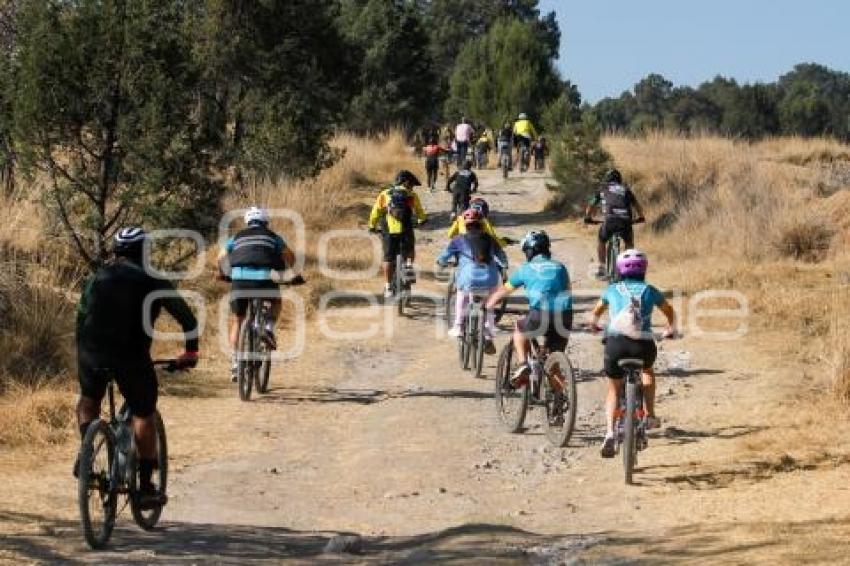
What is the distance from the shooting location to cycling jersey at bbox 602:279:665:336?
9.90m

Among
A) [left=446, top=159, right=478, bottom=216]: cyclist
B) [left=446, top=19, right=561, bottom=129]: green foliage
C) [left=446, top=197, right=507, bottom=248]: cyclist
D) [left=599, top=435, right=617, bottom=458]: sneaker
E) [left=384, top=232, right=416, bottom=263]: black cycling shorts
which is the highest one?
[left=446, top=19, right=561, bottom=129]: green foliage

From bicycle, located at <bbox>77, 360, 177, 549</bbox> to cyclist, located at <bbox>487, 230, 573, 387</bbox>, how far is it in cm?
416

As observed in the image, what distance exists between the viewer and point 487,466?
10539mm

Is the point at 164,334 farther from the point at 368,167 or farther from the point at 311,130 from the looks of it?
the point at 368,167

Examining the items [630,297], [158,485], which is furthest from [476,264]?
[158,485]

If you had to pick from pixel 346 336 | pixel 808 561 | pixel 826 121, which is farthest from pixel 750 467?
pixel 826 121

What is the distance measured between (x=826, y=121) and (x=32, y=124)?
76.3 metres

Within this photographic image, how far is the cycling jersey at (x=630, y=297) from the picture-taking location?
9.90 m

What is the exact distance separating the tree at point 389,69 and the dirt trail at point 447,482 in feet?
126

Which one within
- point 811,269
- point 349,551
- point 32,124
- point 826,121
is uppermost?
point 826,121

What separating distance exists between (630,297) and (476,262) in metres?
4.33

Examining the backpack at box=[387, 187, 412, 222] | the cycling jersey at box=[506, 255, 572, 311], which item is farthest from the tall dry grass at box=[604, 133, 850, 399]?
the backpack at box=[387, 187, 412, 222]

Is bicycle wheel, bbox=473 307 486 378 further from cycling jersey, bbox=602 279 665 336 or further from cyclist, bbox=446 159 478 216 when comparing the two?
cyclist, bbox=446 159 478 216

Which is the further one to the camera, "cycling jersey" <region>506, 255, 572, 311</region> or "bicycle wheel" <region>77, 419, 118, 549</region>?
"cycling jersey" <region>506, 255, 572, 311</region>
